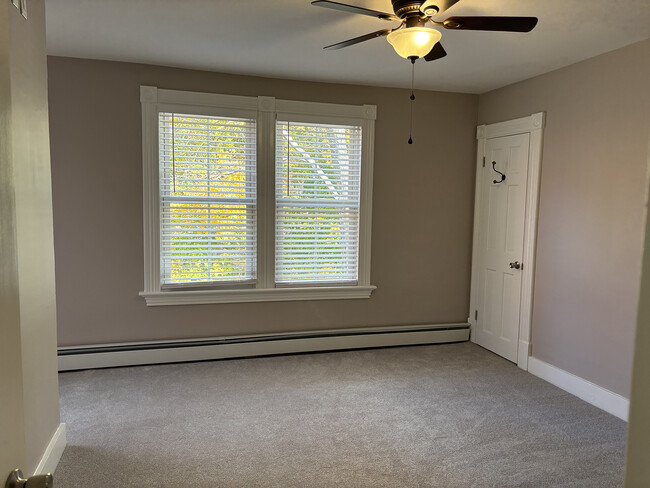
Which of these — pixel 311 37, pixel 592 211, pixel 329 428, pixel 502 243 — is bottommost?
pixel 329 428

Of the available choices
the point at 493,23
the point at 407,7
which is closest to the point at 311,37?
the point at 407,7

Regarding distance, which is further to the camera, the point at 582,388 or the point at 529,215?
the point at 529,215

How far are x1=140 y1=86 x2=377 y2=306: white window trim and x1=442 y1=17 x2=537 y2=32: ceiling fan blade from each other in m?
2.08

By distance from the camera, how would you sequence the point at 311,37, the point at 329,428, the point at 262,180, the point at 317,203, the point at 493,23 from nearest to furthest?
the point at 493,23 → the point at 329,428 → the point at 311,37 → the point at 262,180 → the point at 317,203

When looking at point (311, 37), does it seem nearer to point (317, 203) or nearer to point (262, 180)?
point (262, 180)

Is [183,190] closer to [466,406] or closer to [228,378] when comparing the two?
[228,378]

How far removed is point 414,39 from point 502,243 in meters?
2.64

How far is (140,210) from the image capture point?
380 cm

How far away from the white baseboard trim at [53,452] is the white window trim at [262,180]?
4.75 feet

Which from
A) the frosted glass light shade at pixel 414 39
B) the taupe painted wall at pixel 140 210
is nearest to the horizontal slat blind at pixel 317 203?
the taupe painted wall at pixel 140 210

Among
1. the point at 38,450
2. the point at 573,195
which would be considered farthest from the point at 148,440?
the point at 573,195

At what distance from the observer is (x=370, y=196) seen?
435 centimetres

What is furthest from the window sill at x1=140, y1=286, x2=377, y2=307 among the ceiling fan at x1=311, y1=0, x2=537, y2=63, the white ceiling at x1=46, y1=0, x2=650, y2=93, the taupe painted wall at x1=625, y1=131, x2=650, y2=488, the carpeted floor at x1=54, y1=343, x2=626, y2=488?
the taupe painted wall at x1=625, y1=131, x2=650, y2=488

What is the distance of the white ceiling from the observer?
8.33ft
